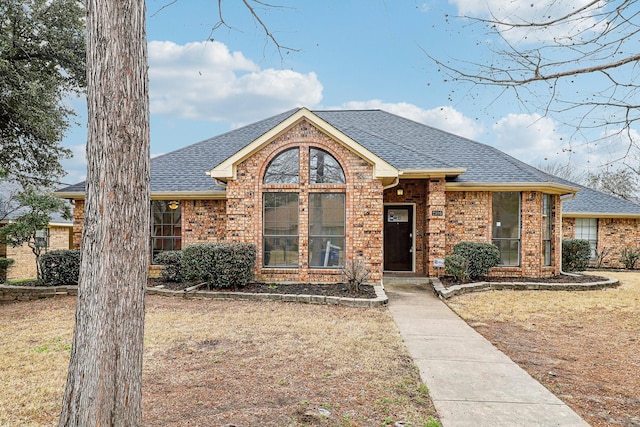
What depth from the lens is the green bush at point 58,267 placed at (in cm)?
1080

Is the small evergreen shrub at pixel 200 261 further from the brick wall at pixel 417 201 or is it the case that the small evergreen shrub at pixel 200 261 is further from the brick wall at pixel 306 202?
the brick wall at pixel 417 201

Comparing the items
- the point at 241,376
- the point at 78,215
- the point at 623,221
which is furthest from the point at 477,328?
the point at 623,221

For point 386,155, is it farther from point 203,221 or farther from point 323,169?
point 203,221

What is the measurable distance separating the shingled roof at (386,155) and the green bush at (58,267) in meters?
2.21

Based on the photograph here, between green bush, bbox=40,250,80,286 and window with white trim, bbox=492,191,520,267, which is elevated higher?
window with white trim, bbox=492,191,520,267

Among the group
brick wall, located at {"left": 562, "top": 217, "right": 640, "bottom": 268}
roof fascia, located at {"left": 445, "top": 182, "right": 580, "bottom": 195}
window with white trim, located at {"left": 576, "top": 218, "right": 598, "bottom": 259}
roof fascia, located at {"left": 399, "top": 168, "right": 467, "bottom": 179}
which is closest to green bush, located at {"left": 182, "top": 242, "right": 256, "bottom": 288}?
roof fascia, located at {"left": 399, "top": 168, "right": 467, "bottom": 179}

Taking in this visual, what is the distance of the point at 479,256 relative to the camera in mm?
10648

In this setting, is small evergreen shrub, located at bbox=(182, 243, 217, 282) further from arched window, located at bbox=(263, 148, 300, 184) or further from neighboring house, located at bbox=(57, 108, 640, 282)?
arched window, located at bbox=(263, 148, 300, 184)

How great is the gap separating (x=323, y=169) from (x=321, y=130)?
985mm

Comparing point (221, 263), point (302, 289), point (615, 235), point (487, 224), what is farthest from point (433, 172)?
point (615, 235)

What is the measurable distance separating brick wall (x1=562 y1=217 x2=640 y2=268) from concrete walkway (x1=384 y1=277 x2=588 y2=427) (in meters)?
13.9

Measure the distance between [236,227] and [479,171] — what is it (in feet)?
24.0

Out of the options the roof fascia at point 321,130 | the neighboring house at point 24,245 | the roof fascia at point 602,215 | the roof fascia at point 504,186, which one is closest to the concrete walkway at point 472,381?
the roof fascia at point 321,130

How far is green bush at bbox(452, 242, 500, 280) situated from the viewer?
34.9 ft
